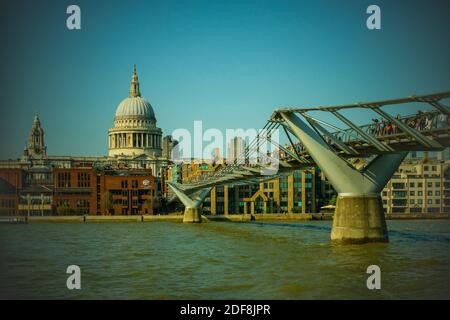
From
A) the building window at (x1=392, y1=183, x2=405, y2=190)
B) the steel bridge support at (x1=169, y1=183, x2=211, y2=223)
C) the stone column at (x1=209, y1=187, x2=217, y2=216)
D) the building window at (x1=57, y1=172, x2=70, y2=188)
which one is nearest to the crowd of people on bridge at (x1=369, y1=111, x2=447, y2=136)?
the steel bridge support at (x1=169, y1=183, x2=211, y2=223)

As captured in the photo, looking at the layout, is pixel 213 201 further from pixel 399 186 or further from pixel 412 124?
pixel 412 124

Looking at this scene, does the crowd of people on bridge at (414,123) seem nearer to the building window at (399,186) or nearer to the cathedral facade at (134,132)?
the building window at (399,186)

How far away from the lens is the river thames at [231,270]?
21.6m

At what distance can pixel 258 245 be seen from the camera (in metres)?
40.1

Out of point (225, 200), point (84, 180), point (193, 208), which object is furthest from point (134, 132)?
point (193, 208)

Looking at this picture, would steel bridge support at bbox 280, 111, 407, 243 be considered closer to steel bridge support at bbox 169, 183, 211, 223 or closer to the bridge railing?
the bridge railing

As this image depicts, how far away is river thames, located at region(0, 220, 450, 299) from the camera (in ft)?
71.0

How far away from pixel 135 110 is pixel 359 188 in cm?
14290

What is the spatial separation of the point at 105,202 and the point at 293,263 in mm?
76343

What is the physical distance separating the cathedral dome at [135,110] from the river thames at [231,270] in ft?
438

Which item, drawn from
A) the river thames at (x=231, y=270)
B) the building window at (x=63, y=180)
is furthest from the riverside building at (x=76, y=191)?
the river thames at (x=231, y=270)

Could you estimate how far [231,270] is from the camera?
27.3m
